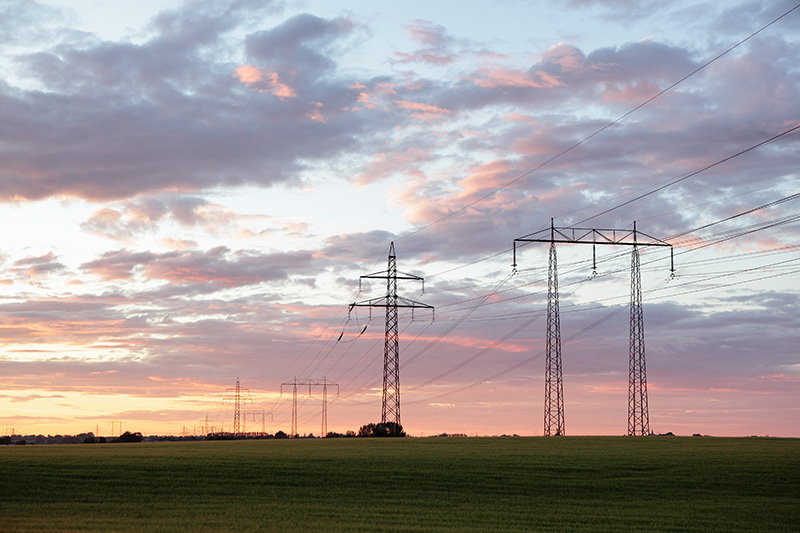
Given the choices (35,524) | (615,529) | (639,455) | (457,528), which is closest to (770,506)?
(615,529)

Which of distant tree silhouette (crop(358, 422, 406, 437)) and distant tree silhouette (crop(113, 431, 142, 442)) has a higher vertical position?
distant tree silhouette (crop(358, 422, 406, 437))

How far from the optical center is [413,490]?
153 ft

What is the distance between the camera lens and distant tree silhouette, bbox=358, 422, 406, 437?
3984 inches

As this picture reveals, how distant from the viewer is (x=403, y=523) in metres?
35.5

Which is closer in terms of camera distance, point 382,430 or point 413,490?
point 413,490

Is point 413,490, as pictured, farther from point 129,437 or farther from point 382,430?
point 129,437

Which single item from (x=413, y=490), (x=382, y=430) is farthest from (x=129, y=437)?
(x=413, y=490)

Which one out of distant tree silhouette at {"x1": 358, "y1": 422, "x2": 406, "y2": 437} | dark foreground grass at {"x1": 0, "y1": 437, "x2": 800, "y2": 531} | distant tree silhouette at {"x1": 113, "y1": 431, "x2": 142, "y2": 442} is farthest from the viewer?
distant tree silhouette at {"x1": 113, "y1": 431, "x2": 142, "y2": 442}

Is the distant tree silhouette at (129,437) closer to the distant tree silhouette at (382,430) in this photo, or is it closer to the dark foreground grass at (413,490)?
the distant tree silhouette at (382,430)

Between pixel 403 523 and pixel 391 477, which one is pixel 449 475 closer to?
pixel 391 477

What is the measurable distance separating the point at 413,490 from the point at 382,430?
60777 mm

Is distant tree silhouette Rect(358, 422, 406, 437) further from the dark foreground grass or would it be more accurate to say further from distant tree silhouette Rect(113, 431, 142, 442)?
distant tree silhouette Rect(113, 431, 142, 442)

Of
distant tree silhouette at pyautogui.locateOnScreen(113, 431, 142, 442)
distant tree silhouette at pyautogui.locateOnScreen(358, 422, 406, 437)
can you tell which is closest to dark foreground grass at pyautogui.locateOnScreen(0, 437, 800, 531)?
distant tree silhouette at pyautogui.locateOnScreen(358, 422, 406, 437)

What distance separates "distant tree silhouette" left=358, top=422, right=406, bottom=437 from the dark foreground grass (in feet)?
110
